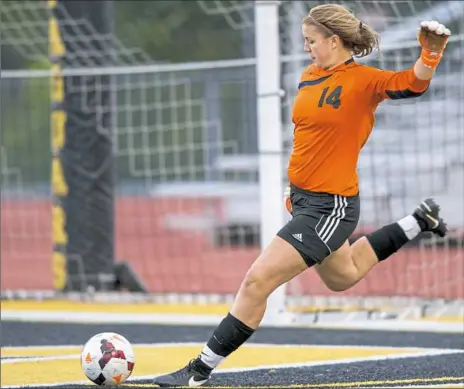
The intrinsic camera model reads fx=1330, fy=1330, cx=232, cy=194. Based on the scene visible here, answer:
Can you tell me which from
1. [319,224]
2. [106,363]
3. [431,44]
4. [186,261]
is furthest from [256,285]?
[186,261]

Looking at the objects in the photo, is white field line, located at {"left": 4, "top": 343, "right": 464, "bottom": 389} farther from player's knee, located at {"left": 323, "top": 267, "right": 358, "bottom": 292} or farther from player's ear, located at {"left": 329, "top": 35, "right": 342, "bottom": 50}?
player's ear, located at {"left": 329, "top": 35, "right": 342, "bottom": 50}

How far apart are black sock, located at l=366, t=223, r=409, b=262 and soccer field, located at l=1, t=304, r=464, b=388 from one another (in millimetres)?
631

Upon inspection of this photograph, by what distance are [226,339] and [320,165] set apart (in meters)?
0.96

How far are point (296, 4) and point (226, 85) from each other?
4786mm

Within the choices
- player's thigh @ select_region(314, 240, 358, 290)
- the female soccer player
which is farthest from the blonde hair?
player's thigh @ select_region(314, 240, 358, 290)

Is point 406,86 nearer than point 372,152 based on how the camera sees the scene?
Yes

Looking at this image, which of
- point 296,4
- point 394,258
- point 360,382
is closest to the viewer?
point 360,382

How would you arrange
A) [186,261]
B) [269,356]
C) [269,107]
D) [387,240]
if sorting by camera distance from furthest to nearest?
[186,261], [269,107], [269,356], [387,240]

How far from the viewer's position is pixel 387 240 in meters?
7.22

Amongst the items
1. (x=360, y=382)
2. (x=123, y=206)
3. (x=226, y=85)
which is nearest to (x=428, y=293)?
(x=226, y=85)

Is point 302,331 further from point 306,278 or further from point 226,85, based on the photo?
point 226,85

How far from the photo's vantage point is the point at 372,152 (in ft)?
40.0

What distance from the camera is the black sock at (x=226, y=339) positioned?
6402 millimetres

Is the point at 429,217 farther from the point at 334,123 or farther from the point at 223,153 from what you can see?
the point at 223,153
